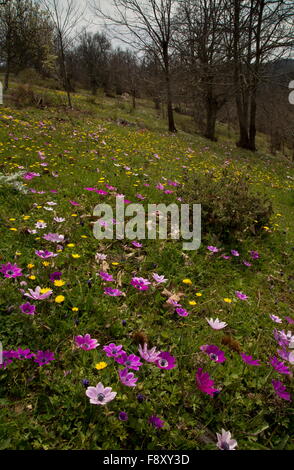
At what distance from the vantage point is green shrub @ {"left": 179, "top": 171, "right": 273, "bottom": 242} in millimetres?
3953

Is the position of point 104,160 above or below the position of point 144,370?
above

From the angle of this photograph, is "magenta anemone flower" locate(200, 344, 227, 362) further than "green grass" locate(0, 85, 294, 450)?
Yes

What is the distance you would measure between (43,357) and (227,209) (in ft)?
9.97

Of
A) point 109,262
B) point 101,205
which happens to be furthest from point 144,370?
point 101,205

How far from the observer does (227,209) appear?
13.1ft

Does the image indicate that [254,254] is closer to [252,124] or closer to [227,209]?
[227,209]

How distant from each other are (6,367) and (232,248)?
3.01 meters

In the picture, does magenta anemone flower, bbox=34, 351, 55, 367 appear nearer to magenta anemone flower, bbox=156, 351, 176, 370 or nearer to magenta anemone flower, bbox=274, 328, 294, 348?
magenta anemone flower, bbox=156, 351, 176, 370

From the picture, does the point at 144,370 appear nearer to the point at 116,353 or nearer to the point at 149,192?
the point at 116,353

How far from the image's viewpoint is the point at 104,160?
666 centimetres

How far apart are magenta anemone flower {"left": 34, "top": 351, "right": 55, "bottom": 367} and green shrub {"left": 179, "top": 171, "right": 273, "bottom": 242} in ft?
8.81

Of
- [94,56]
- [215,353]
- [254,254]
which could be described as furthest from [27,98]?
[94,56]

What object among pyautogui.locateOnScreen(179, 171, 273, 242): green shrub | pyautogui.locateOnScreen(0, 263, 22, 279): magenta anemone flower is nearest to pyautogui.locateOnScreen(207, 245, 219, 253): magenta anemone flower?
pyautogui.locateOnScreen(179, 171, 273, 242): green shrub

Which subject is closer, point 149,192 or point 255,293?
point 255,293
